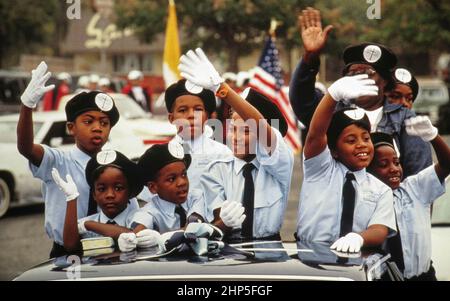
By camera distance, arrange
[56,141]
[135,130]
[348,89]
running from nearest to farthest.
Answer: [348,89]
[56,141]
[135,130]

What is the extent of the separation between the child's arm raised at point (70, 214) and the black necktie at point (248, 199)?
0.79 m

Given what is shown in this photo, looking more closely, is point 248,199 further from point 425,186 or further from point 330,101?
point 425,186

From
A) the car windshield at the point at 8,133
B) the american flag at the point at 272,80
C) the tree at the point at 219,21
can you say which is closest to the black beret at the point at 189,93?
the tree at the point at 219,21

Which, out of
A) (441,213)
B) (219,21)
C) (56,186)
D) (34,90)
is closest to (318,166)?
(56,186)

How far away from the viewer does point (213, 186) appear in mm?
4895

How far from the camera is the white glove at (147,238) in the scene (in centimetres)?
438

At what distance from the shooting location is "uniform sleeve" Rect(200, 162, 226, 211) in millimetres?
4855

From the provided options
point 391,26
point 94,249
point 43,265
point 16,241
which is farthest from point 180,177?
point 391,26

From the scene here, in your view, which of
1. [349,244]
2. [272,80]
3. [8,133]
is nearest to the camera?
[349,244]

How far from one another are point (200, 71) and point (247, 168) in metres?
0.53

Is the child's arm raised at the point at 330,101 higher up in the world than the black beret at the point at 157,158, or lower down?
higher up

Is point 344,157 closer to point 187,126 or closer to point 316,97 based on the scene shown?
point 316,97

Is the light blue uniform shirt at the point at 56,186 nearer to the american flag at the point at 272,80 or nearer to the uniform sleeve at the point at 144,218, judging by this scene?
the uniform sleeve at the point at 144,218
